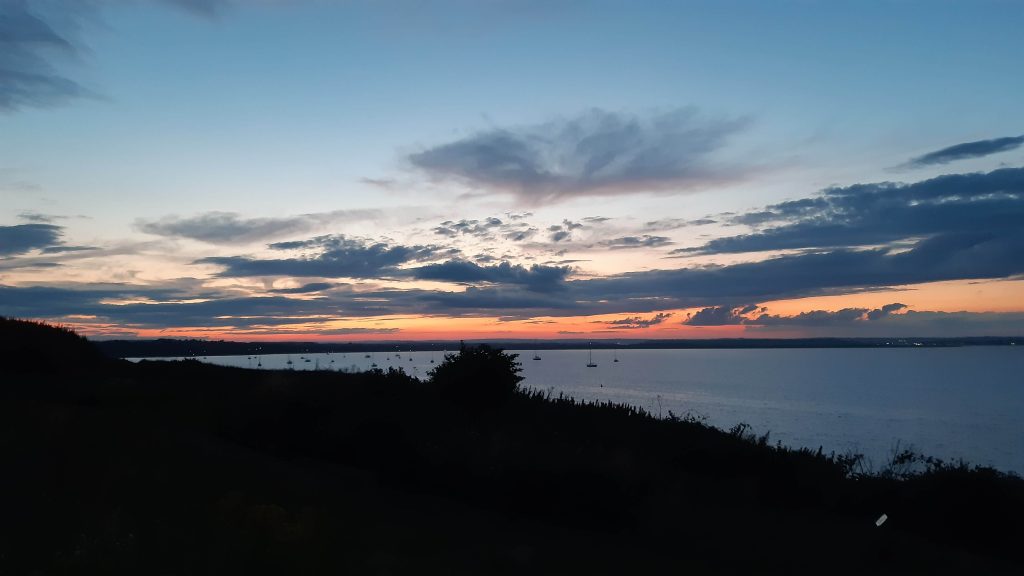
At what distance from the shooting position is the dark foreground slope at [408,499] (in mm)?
9375

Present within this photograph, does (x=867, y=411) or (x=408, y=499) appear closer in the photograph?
(x=408, y=499)

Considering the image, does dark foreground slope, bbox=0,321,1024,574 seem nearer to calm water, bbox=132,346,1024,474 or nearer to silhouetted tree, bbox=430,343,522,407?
silhouetted tree, bbox=430,343,522,407

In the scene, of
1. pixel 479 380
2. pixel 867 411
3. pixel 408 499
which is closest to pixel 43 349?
pixel 479 380

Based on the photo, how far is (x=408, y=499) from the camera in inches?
480

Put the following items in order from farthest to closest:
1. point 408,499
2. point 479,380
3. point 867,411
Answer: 1. point 867,411
2. point 479,380
3. point 408,499

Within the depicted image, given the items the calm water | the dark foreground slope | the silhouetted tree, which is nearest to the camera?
the dark foreground slope

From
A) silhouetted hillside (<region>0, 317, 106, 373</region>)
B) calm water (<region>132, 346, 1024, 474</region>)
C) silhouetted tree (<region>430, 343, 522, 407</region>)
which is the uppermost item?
silhouetted hillside (<region>0, 317, 106, 373</region>)

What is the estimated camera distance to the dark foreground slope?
369 inches

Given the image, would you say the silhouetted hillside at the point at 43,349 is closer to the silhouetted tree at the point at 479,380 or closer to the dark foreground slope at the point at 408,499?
the dark foreground slope at the point at 408,499

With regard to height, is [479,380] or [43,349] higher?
[43,349]

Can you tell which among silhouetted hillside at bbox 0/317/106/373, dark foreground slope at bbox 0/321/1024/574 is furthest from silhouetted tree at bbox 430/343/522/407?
silhouetted hillside at bbox 0/317/106/373

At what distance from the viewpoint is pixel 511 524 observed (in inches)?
454

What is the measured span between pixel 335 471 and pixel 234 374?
15059 millimetres

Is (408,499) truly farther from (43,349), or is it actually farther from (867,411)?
(867,411)
